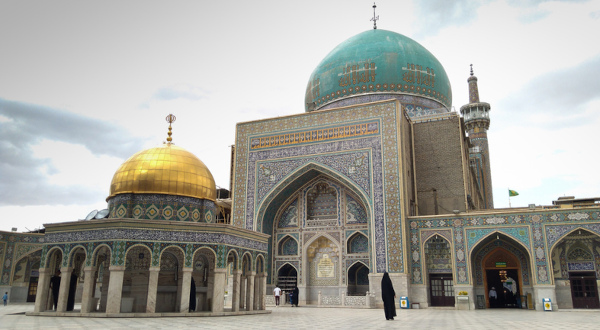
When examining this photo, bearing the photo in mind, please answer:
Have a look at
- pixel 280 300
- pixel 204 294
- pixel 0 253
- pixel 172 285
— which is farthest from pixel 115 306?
pixel 0 253

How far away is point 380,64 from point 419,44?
2835mm

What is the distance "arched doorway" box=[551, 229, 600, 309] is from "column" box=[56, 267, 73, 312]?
40.2ft

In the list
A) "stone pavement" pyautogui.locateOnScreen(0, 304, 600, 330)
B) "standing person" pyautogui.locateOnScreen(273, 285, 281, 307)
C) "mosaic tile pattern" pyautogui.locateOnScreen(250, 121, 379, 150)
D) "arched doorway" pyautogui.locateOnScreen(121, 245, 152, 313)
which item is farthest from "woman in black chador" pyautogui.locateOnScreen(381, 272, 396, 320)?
"mosaic tile pattern" pyautogui.locateOnScreen(250, 121, 379, 150)

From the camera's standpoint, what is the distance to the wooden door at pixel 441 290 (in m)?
14.3

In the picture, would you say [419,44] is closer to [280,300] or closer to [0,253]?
[280,300]

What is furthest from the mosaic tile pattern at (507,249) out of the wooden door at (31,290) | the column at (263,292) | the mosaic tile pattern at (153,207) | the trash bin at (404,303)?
the wooden door at (31,290)

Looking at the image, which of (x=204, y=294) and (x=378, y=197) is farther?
(x=378, y=197)

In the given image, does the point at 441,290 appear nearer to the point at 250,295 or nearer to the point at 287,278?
the point at 287,278

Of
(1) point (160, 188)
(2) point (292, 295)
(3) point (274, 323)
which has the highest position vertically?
(1) point (160, 188)

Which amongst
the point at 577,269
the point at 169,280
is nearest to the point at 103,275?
the point at 169,280

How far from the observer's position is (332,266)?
15734 mm

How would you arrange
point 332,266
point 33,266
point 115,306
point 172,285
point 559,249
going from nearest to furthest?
1. point 115,306
2. point 172,285
3. point 559,249
4. point 332,266
5. point 33,266

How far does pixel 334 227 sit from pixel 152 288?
8.04 metres

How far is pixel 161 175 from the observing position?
10352 mm
